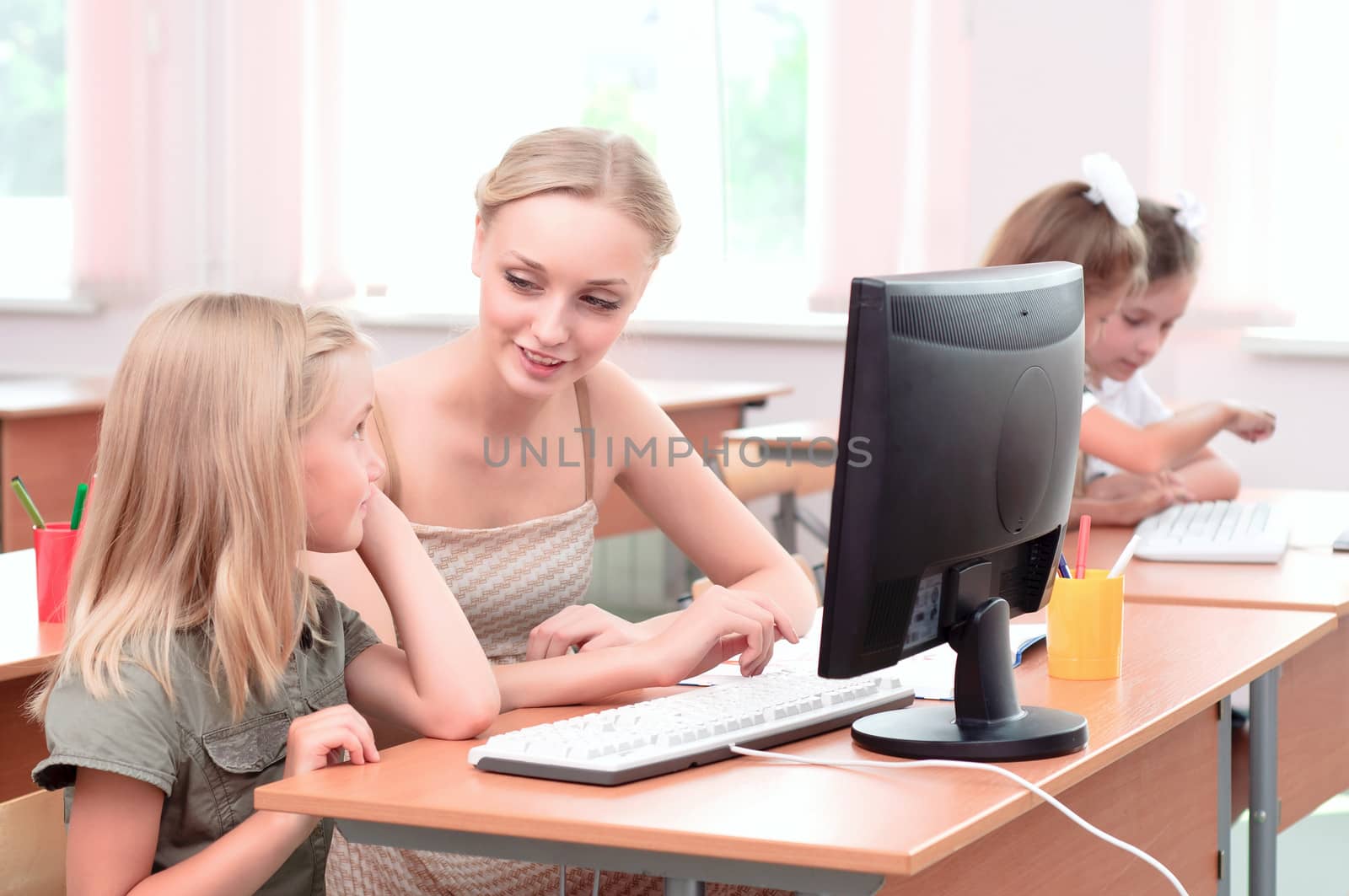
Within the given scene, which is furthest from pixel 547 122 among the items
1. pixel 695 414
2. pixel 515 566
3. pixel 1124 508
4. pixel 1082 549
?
pixel 1082 549

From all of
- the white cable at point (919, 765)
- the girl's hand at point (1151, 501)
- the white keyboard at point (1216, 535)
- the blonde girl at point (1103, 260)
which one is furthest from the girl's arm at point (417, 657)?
the girl's hand at point (1151, 501)

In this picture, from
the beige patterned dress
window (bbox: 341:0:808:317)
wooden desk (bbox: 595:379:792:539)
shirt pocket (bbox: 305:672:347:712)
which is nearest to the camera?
shirt pocket (bbox: 305:672:347:712)

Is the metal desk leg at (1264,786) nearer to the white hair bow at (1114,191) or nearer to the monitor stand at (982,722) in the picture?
the monitor stand at (982,722)

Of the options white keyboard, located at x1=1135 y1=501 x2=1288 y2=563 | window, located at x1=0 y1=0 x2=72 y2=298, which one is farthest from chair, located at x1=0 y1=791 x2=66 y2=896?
window, located at x1=0 y1=0 x2=72 y2=298

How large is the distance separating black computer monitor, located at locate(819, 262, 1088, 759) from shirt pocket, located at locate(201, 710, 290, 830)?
1.57 feet

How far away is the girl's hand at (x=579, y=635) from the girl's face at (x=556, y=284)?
0.86 ft

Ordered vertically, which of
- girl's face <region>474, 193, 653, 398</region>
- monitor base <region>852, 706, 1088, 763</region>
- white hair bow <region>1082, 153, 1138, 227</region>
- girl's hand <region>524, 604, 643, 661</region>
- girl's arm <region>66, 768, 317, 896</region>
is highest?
white hair bow <region>1082, 153, 1138, 227</region>

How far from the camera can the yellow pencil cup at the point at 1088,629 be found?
4.77 feet

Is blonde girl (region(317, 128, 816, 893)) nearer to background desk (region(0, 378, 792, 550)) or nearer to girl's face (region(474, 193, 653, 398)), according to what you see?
girl's face (region(474, 193, 653, 398))

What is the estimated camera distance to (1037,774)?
1138 millimetres

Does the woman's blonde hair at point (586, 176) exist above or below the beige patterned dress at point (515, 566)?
above

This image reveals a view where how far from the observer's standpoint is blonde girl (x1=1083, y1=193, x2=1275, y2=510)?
266 centimetres

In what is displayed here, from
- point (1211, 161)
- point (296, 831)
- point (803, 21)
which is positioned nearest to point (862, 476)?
point (296, 831)

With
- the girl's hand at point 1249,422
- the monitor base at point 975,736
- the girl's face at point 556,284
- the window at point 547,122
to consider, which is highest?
the window at point 547,122
